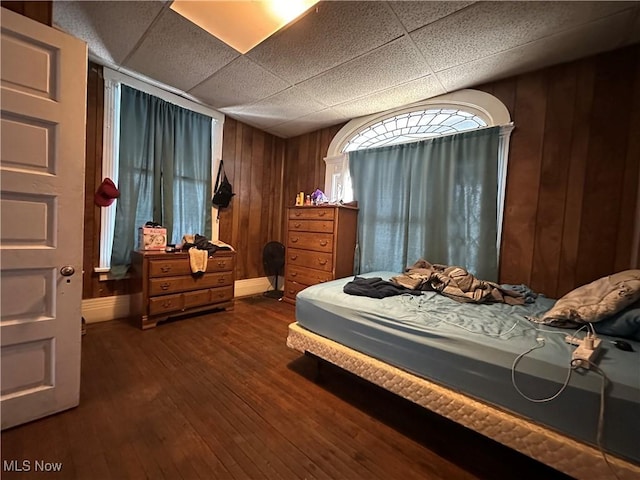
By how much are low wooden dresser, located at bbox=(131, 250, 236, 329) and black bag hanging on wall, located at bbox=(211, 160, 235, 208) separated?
832mm

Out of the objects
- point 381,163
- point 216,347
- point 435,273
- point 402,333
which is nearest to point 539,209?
point 435,273

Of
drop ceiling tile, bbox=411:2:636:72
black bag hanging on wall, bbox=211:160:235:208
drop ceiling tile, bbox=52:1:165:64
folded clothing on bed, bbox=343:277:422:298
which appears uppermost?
drop ceiling tile, bbox=411:2:636:72

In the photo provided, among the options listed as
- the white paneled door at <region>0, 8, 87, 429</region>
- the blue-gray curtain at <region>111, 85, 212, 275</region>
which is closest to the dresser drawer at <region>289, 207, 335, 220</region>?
the blue-gray curtain at <region>111, 85, 212, 275</region>

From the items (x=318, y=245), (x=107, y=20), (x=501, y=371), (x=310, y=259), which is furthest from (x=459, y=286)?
(x=107, y=20)

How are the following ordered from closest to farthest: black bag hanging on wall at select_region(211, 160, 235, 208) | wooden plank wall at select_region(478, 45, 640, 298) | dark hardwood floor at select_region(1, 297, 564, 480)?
dark hardwood floor at select_region(1, 297, 564, 480) < wooden plank wall at select_region(478, 45, 640, 298) < black bag hanging on wall at select_region(211, 160, 235, 208)

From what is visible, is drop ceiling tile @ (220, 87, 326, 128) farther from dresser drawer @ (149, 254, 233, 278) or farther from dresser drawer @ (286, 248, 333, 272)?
dresser drawer @ (149, 254, 233, 278)

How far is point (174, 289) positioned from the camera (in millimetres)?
2814

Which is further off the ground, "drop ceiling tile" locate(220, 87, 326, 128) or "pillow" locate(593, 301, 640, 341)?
"drop ceiling tile" locate(220, 87, 326, 128)

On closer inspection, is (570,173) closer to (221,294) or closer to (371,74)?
(371,74)

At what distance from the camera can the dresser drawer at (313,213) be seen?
10.5 feet

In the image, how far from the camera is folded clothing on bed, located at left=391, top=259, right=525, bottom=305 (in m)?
1.92

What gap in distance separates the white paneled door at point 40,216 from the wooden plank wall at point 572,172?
3380 millimetres

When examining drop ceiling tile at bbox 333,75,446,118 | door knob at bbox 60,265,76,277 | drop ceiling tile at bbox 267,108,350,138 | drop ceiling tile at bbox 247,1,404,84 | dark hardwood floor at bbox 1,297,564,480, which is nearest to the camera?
dark hardwood floor at bbox 1,297,564,480

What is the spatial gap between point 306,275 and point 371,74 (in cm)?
237
